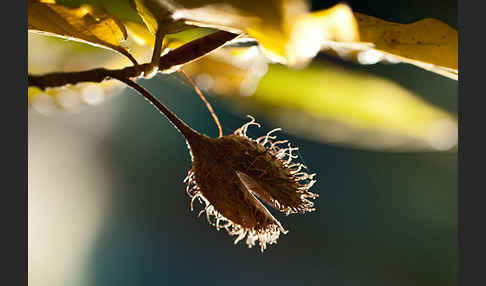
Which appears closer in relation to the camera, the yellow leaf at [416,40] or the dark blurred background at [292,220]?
the yellow leaf at [416,40]

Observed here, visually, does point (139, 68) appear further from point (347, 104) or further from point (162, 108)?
point (347, 104)

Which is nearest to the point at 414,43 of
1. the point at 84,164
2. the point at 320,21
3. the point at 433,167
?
the point at 320,21

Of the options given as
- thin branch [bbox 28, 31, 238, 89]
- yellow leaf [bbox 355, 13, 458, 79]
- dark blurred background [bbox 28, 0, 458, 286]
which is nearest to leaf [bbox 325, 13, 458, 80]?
yellow leaf [bbox 355, 13, 458, 79]

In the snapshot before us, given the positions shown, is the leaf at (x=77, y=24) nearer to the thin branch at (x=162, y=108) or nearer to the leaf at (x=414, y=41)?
the thin branch at (x=162, y=108)

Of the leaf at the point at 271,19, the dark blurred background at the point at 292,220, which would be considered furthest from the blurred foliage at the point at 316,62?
the dark blurred background at the point at 292,220

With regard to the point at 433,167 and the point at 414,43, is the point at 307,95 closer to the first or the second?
the point at 414,43

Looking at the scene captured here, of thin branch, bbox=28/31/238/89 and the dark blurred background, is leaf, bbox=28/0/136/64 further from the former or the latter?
the dark blurred background

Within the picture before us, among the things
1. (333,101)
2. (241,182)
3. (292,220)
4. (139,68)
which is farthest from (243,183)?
(292,220)
